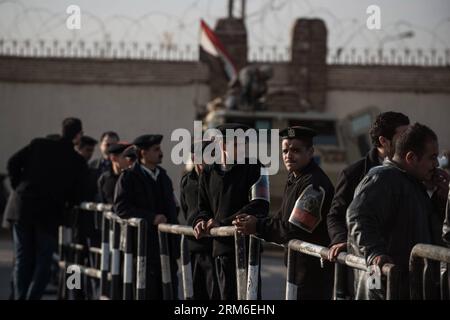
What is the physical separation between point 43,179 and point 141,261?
2683 mm

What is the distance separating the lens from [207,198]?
837 centimetres

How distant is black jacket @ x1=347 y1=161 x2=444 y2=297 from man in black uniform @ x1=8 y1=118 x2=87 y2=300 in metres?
5.99

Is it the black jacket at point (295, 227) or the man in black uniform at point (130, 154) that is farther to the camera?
the man in black uniform at point (130, 154)

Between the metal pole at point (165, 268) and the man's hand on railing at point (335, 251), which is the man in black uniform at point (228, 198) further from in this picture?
the man's hand on railing at point (335, 251)

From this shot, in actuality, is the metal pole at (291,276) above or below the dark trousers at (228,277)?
above

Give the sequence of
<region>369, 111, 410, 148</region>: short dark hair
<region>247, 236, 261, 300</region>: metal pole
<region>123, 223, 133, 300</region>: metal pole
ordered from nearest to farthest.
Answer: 1. <region>369, 111, 410, 148</region>: short dark hair
2. <region>247, 236, 261, 300</region>: metal pole
3. <region>123, 223, 133, 300</region>: metal pole

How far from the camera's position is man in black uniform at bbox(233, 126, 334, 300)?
700 cm

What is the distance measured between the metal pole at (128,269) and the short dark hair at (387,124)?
A: 11.2 feet

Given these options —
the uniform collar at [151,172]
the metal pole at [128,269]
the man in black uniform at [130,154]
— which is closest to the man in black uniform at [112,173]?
the man in black uniform at [130,154]

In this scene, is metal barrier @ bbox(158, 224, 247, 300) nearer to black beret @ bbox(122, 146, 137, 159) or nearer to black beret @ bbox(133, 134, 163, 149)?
black beret @ bbox(133, 134, 163, 149)

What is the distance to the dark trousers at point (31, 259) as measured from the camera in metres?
11.5

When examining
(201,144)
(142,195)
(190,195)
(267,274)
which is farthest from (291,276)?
(267,274)

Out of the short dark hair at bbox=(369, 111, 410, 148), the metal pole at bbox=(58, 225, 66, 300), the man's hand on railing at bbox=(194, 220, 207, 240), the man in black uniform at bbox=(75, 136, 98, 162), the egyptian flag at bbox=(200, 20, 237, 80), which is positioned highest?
the egyptian flag at bbox=(200, 20, 237, 80)

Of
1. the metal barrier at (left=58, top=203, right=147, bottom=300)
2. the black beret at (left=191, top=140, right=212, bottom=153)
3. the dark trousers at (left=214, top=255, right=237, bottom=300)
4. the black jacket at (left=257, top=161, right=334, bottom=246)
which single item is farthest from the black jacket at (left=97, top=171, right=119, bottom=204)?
the black jacket at (left=257, top=161, right=334, bottom=246)
